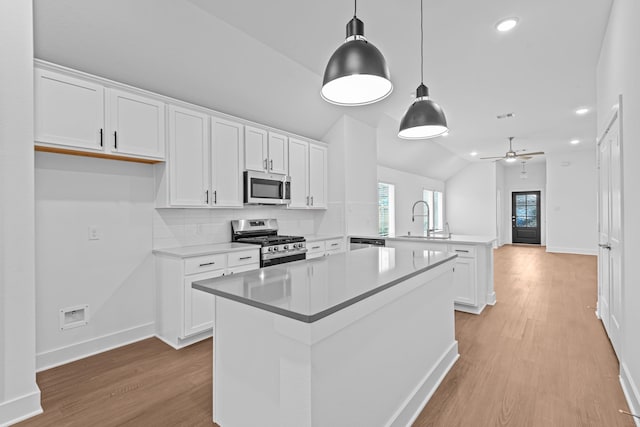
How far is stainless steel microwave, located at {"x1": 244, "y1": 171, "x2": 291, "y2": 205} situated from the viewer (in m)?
3.85

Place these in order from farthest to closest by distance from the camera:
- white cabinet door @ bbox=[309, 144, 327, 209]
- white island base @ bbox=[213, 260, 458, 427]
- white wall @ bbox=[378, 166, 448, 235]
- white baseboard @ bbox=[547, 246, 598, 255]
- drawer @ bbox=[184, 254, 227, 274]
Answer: white baseboard @ bbox=[547, 246, 598, 255]
white wall @ bbox=[378, 166, 448, 235]
white cabinet door @ bbox=[309, 144, 327, 209]
drawer @ bbox=[184, 254, 227, 274]
white island base @ bbox=[213, 260, 458, 427]

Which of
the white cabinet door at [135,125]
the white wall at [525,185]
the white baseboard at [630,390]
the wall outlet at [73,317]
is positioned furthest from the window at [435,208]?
the wall outlet at [73,317]

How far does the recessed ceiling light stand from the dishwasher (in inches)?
109

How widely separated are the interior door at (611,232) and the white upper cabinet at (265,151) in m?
3.47

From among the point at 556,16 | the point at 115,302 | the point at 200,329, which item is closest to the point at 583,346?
the point at 556,16

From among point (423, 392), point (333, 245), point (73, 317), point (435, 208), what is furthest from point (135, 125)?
point (435, 208)

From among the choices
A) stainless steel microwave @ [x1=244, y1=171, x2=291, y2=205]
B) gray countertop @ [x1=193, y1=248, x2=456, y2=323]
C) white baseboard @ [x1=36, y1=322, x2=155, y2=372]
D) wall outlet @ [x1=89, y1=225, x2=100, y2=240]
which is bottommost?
white baseboard @ [x1=36, y1=322, x2=155, y2=372]

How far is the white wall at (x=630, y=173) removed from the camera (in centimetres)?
190

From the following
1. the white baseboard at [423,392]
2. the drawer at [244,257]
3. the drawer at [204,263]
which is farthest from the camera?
the drawer at [244,257]

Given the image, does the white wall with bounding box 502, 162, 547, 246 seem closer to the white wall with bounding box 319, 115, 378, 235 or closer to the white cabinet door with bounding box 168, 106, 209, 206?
the white wall with bounding box 319, 115, 378, 235

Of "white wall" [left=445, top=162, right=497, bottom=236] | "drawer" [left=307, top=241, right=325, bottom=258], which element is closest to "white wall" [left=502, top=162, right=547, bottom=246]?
"white wall" [left=445, top=162, right=497, bottom=236]

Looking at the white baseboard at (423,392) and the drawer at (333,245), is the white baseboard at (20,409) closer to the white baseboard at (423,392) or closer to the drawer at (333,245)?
the white baseboard at (423,392)

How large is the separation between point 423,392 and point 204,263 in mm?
2202

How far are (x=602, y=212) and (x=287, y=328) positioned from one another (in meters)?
3.91
